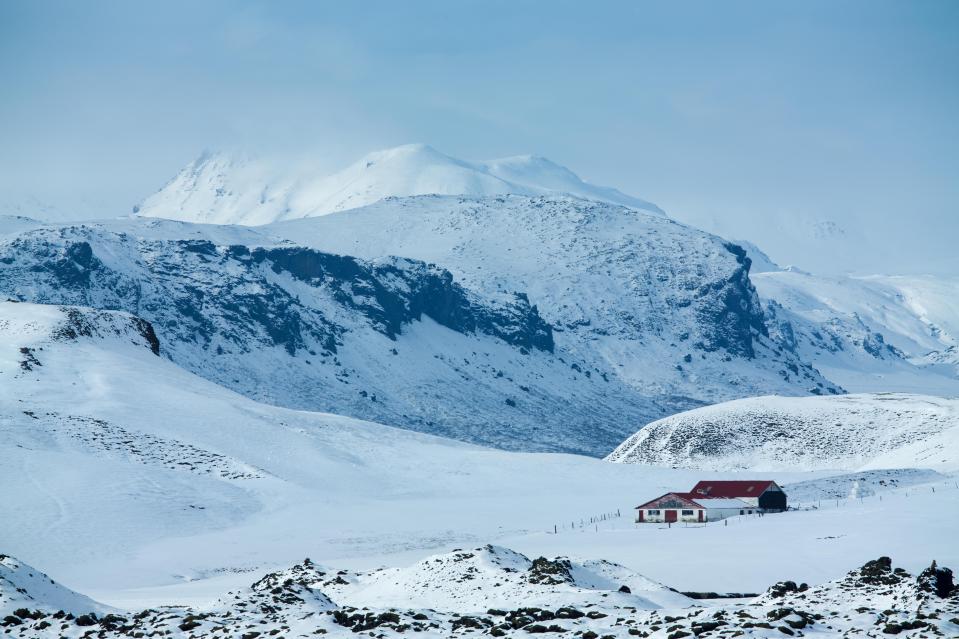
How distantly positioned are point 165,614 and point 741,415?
477 feet

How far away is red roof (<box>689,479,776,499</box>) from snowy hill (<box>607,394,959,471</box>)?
1789 inches

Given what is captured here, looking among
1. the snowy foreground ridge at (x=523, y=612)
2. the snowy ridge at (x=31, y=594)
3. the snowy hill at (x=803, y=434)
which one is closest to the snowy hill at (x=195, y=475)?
the snowy ridge at (x=31, y=594)

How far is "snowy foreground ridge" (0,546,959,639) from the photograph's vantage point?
3083cm

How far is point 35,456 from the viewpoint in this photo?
294 ft

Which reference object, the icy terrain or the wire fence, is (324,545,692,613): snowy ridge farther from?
the wire fence

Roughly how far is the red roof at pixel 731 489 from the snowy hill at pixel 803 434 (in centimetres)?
4544

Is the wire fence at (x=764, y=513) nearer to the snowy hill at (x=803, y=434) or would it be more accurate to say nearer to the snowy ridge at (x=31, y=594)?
the snowy hill at (x=803, y=434)

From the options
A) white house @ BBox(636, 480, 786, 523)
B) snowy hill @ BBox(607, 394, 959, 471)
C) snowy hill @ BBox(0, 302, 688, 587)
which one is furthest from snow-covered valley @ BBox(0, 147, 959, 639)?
white house @ BBox(636, 480, 786, 523)

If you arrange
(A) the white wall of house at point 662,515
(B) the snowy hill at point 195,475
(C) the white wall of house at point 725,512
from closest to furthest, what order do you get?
1. (B) the snowy hill at point 195,475
2. (A) the white wall of house at point 662,515
3. (C) the white wall of house at point 725,512

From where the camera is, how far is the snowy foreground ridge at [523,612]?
3083 cm

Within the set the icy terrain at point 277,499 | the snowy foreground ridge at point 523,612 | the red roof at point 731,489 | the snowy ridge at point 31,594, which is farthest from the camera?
the red roof at point 731,489

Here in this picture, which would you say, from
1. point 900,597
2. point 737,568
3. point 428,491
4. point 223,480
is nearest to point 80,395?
point 223,480

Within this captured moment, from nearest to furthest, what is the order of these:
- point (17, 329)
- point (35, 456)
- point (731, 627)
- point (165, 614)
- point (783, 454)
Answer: point (731, 627)
point (165, 614)
point (35, 456)
point (17, 329)
point (783, 454)

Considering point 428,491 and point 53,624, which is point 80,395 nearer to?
point 428,491
